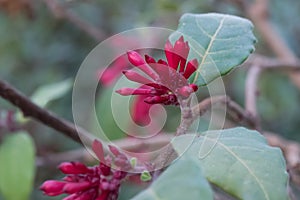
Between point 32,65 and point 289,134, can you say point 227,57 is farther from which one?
point 32,65

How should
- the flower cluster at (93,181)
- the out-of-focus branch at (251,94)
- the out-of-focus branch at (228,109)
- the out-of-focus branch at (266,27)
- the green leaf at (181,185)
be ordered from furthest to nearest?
1. the out-of-focus branch at (266,27)
2. the out-of-focus branch at (251,94)
3. the out-of-focus branch at (228,109)
4. the flower cluster at (93,181)
5. the green leaf at (181,185)

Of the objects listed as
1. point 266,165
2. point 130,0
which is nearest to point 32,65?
point 130,0

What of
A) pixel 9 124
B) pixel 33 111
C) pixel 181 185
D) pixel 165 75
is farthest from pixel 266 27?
pixel 181 185

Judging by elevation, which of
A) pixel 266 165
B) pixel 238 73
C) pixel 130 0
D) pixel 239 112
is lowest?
pixel 238 73

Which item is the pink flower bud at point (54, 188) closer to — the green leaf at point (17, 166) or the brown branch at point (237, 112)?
the brown branch at point (237, 112)

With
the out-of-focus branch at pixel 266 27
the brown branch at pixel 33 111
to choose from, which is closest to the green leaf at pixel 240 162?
the brown branch at pixel 33 111

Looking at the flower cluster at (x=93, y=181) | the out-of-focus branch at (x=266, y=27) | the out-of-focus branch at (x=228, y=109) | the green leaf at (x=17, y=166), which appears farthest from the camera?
the out-of-focus branch at (x=266, y=27)

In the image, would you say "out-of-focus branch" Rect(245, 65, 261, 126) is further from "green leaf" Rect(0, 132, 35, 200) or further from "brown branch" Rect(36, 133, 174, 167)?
"green leaf" Rect(0, 132, 35, 200)
